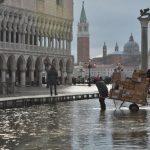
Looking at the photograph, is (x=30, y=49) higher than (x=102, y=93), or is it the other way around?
(x=30, y=49)

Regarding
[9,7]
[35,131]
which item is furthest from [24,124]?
[9,7]

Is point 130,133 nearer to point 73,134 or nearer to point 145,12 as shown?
point 73,134

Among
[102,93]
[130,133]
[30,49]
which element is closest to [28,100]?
[102,93]

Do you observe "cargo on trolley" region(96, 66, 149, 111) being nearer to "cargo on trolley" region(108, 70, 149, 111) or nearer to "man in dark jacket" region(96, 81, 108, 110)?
"cargo on trolley" region(108, 70, 149, 111)

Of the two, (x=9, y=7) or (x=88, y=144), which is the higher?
(x=9, y=7)

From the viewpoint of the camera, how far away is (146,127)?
13.8m

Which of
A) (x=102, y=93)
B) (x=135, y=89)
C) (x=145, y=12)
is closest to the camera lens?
(x=135, y=89)

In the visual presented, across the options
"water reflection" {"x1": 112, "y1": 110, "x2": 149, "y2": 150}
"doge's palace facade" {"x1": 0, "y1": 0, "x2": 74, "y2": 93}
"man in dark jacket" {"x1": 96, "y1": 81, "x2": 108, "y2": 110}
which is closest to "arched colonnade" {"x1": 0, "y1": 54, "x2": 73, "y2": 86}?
"doge's palace facade" {"x1": 0, "y1": 0, "x2": 74, "y2": 93}

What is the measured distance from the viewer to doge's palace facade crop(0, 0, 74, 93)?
76188 mm

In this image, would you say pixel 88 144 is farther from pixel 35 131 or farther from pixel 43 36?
pixel 43 36

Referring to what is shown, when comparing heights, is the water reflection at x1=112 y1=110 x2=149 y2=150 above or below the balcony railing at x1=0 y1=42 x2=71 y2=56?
below

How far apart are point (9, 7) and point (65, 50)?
789 inches

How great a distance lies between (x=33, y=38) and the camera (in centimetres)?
8494

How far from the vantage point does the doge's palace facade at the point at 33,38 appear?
250 feet
